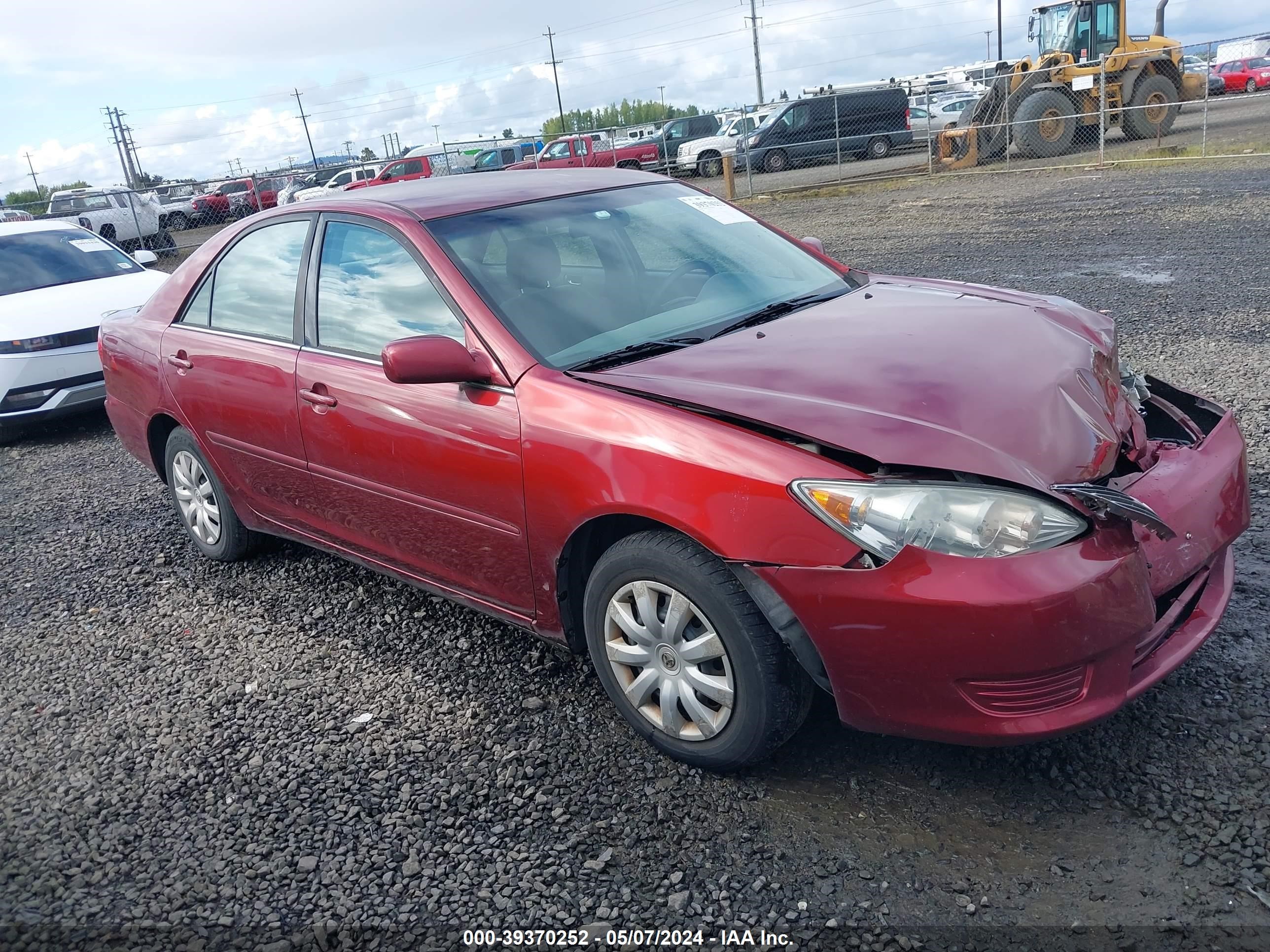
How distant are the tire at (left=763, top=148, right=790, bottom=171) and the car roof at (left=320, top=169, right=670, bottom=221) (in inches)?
929

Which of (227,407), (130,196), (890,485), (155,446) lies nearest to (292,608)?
(227,407)

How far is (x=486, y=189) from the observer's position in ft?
12.7

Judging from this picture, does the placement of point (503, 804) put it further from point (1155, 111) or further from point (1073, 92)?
point (1155, 111)

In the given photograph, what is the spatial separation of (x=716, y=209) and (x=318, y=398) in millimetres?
1742

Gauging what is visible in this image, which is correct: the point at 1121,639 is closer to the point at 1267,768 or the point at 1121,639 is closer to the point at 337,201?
the point at 1267,768

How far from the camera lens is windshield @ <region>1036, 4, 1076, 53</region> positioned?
2159 centimetres

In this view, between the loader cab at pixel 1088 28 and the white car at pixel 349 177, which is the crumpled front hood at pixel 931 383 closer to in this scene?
the loader cab at pixel 1088 28

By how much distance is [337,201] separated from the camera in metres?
3.93

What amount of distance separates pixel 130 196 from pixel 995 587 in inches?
992

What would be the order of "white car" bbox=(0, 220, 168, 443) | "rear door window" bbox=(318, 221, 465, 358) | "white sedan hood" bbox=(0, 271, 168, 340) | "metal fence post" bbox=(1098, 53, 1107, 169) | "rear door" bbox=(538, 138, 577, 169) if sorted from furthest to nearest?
1. "rear door" bbox=(538, 138, 577, 169)
2. "metal fence post" bbox=(1098, 53, 1107, 169)
3. "white sedan hood" bbox=(0, 271, 168, 340)
4. "white car" bbox=(0, 220, 168, 443)
5. "rear door window" bbox=(318, 221, 465, 358)

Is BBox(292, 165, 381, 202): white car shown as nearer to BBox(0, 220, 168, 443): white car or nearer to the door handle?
BBox(0, 220, 168, 443): white car

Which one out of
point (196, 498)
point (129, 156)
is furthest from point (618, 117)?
point (196, 498)

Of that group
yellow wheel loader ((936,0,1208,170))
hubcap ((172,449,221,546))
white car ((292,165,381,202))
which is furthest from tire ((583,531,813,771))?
white car ((292,165,381,202))

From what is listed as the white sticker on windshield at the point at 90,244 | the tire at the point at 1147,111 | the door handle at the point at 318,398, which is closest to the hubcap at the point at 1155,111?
the tire at the point at 1147,111
